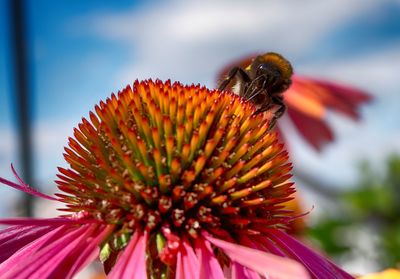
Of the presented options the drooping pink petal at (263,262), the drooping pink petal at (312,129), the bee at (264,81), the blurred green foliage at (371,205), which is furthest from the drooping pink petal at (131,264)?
the blurred green foliage at (371,205)

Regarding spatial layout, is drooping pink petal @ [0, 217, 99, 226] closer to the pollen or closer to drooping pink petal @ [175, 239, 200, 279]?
the pollen

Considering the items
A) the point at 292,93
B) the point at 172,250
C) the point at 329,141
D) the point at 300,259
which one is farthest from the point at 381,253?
the point at 172,250

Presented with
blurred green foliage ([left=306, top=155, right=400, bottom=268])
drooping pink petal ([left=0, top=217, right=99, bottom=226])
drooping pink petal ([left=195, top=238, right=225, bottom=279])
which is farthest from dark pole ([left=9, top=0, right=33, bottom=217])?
drooping pink petal ([left=195, top=238, right=225, bottom=279])

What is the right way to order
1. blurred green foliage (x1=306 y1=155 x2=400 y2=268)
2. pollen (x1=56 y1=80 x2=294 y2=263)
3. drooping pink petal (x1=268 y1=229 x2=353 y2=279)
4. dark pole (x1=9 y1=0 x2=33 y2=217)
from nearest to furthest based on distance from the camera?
pollen (x1=56 y1=80 x2=294 y2=263) < drooping pink petal (x1=268 y1=229 x2=353 y2=279) < dark pole (x1=9 y1=0 x2=33 y2=217) < blurred green foliage (x1=306 y1=155 x2=400 y2=268)

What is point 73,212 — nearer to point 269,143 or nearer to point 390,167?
point 269,143

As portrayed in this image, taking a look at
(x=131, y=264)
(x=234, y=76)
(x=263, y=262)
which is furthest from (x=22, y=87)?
(x=263, y=262)

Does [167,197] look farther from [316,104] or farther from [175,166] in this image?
[316,104]
